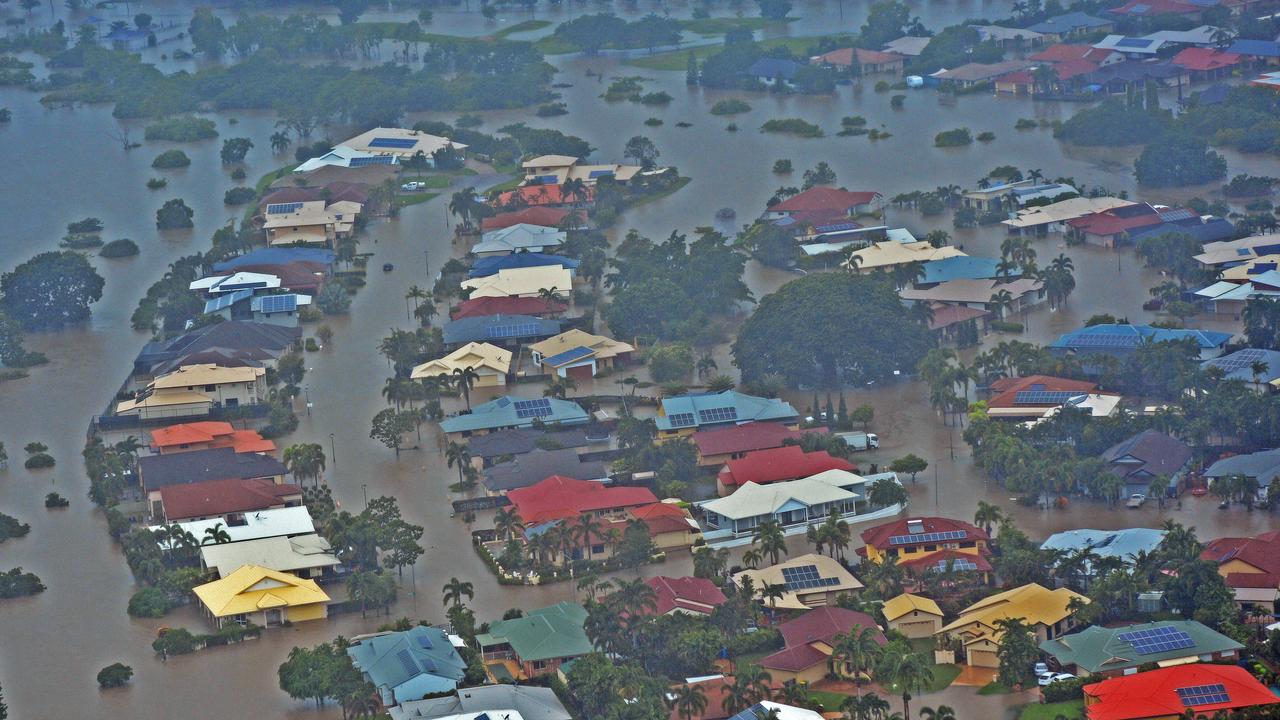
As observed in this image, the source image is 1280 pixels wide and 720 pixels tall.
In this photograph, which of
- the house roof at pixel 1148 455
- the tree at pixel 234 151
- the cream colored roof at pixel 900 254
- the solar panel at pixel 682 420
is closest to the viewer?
the house roof at pixel 1148 455

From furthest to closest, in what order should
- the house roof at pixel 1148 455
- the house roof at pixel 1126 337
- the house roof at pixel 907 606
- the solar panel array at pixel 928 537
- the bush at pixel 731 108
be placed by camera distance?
1. the bush at pixel 731 108
2. the house roof at pixel 1126 337
3. the house roof at pixel 1148 455
4. the solar panel array at pixel 928 537
5. the house roof at pixel 907 606

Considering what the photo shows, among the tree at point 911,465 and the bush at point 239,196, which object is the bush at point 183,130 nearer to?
the bush at point 239,196

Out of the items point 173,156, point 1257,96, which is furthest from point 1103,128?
point 173,156

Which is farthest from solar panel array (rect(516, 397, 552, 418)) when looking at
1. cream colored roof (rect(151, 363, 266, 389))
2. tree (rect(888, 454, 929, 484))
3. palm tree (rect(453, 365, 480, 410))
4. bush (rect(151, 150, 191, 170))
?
bush (rect(151, 150, 191, 170))

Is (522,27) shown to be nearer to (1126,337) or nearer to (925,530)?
(1126,337)

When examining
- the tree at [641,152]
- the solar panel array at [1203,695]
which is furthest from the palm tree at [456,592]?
the tree at [641,152]

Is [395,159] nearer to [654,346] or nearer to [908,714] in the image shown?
[654,346]

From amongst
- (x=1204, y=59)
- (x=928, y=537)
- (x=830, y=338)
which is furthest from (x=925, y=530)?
(x=1204, y=59)
